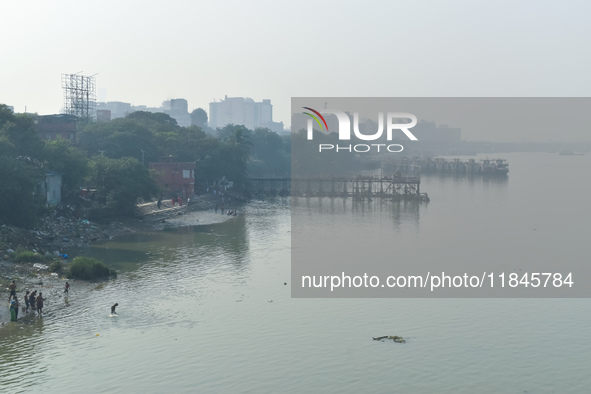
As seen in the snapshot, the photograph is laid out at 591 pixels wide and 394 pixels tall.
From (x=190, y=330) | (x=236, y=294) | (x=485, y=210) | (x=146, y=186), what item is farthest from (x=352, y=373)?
(x=485, y=210)

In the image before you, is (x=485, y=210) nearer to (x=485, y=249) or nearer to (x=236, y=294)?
(x=485, y=249)

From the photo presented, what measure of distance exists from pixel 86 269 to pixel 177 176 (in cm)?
4038

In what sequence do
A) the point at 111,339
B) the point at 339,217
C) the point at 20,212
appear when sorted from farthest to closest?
the point at 339,217
the point at 20,212
the point at 111,339

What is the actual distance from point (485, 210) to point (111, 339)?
57.8 metres

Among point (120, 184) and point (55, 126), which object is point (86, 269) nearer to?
point (120, 184)

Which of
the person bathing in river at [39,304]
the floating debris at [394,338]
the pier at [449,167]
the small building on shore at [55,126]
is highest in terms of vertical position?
the small building on shore at [55,126]

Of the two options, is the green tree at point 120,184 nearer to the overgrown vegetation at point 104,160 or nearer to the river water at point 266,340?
the overgrown vegetation at point 104,160

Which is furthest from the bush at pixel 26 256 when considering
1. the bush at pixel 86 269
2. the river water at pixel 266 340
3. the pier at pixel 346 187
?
the pier at pixel 346 187

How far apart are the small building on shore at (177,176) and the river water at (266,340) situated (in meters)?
31.9

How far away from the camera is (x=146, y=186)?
59.0m

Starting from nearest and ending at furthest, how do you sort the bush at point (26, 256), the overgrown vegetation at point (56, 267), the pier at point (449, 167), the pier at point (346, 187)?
1. the overgrown vegetation at point (56, 267)
2. the bush at point (26, 256)
3. the pier at point (346, 187)
4. the pier at point (449, 167)

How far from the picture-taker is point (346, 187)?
92.8 metres

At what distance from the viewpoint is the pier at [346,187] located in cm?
8462

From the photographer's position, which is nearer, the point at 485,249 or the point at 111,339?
the point at 111,339
